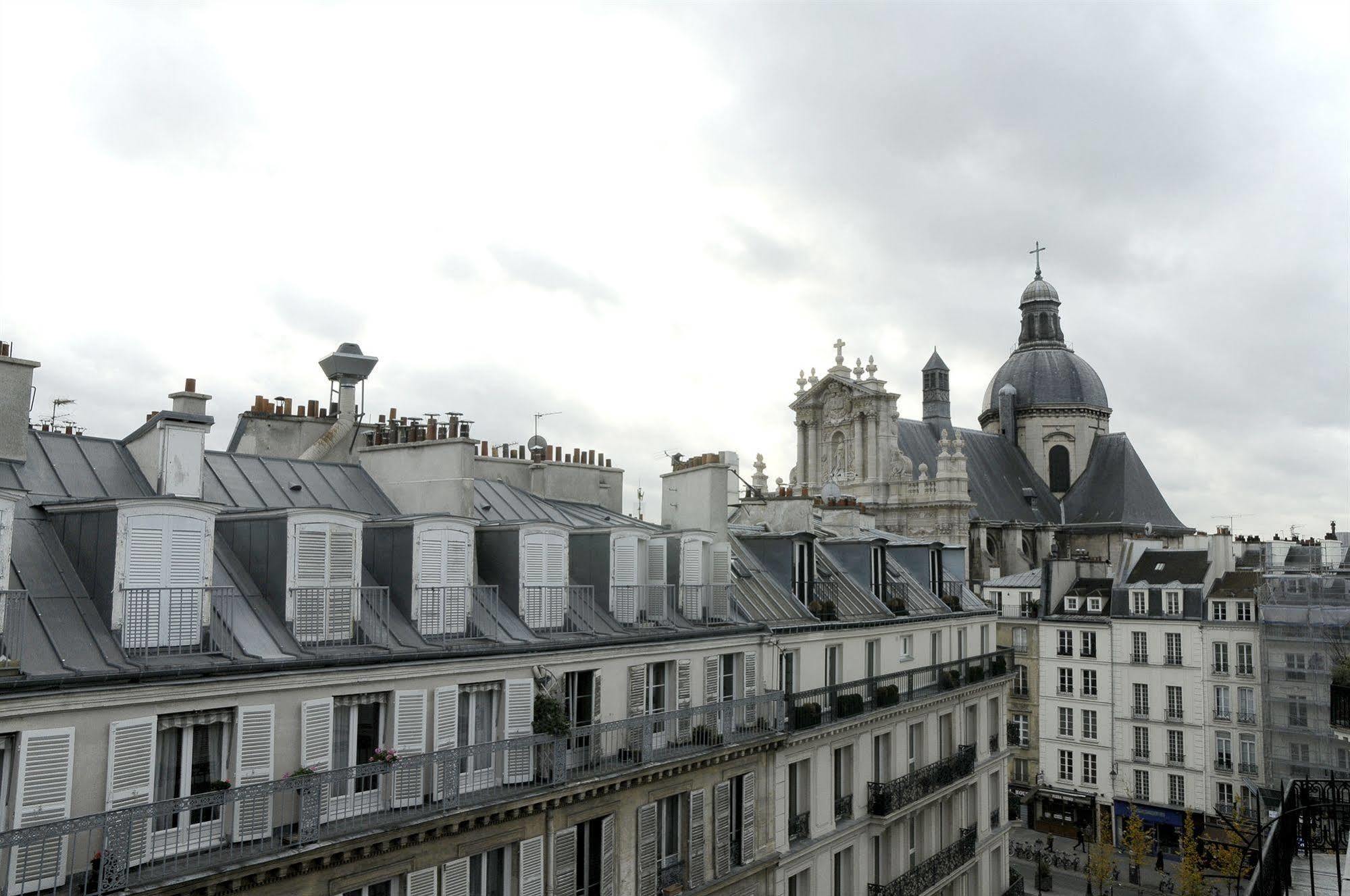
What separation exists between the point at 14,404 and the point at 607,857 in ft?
32.7

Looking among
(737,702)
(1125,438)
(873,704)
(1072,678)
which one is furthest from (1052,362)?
(737,702)

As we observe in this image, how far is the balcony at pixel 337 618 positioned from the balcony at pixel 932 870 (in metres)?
13.6

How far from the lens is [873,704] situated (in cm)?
2178

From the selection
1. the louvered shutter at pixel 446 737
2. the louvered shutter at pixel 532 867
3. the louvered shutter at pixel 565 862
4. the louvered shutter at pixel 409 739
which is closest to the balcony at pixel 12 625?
the louvered shutter at pixel 409 739

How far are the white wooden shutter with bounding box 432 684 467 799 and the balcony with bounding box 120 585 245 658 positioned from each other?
109 inches

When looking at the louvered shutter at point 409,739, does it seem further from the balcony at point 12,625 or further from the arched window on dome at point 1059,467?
the arched window on dome at point 1059,467

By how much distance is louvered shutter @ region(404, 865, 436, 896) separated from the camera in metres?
12.0

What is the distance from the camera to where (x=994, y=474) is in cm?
6988

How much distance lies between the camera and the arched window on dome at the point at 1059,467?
243 ft

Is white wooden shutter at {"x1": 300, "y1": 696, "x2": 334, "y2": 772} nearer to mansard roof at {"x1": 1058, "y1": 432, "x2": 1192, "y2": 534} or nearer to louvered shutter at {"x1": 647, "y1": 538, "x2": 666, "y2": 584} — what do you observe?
louvered shutter at {"x1": 647, "y1": 538, "x2": 666, "y2": 584}

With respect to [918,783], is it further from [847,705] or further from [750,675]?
[750,675]

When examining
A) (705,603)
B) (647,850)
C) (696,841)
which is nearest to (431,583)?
(647,850)

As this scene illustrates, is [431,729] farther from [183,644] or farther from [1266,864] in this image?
[1266,864]

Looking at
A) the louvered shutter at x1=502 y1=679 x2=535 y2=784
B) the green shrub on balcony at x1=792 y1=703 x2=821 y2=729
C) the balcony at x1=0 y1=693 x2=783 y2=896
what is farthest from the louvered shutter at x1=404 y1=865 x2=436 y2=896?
the green shrub on balcony at x1=792 y1=703 x2=821 y2=729
